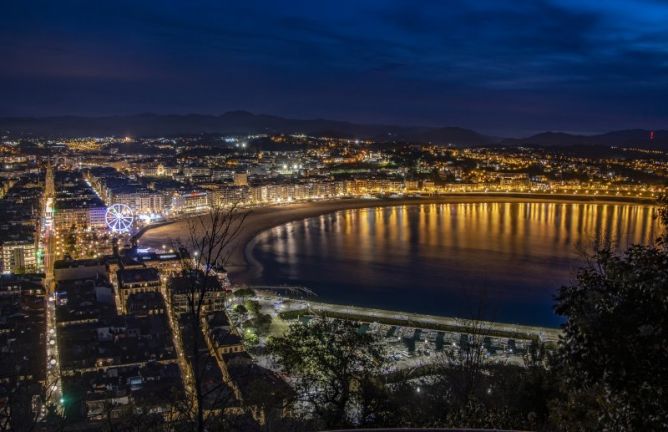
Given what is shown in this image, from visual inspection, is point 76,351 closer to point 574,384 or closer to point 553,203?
point 574,384

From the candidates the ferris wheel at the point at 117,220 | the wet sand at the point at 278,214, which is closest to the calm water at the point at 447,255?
the wet sand at the point at 278,214

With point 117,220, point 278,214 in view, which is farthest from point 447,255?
point 117,220

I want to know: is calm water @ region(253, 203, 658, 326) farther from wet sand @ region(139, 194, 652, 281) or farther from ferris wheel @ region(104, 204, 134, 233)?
ferris wheel @ region(104, 204, 134, 233)

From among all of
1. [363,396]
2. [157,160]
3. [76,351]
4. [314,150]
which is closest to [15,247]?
[76,351]

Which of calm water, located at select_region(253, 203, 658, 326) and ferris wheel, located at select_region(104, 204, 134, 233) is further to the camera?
ferris wheel, located at select_region(104, 204, 134, 233)

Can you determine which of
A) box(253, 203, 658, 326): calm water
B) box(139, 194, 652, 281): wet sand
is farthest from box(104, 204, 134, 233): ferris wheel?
box(253, 203, 658, 326): calm water

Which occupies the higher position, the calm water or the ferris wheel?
the ferris wheel

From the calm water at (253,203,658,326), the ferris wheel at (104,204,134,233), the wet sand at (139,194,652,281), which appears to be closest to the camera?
the calm water at (253,203,658,326)

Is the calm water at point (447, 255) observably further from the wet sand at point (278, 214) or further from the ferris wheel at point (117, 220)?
the ferris wheel at point (117, 220)
